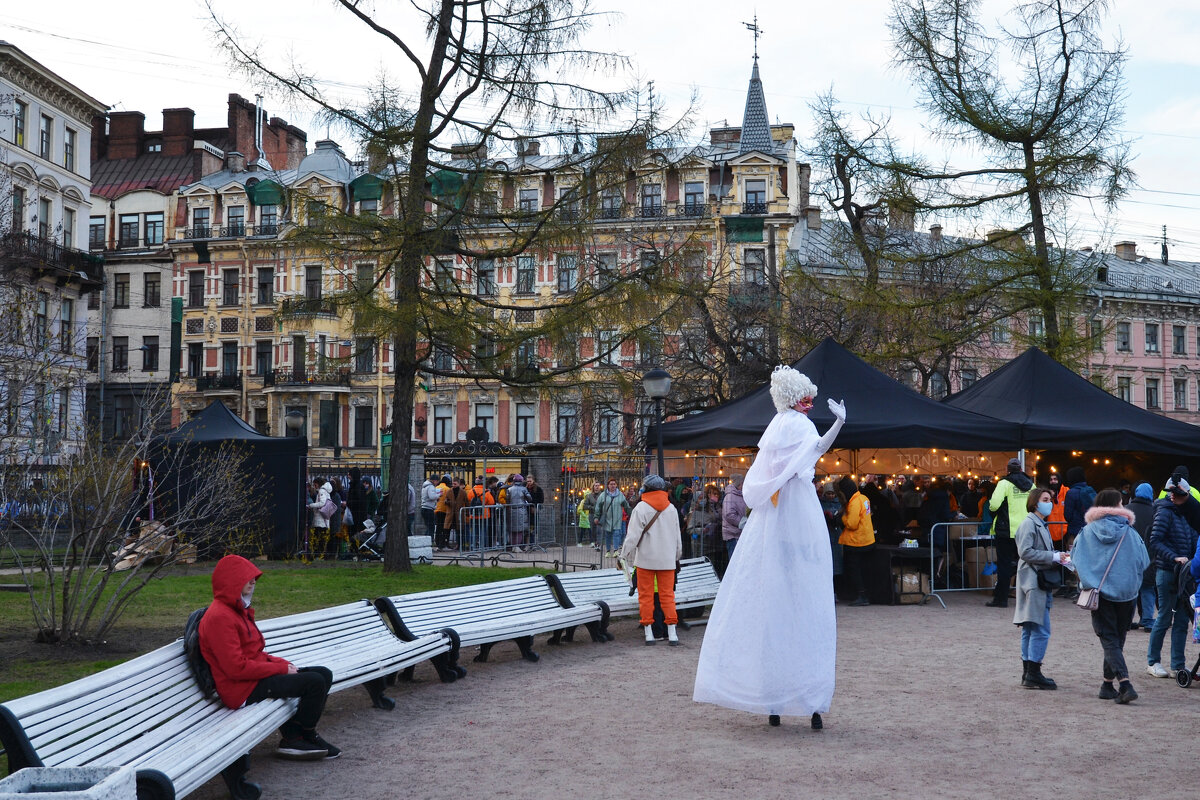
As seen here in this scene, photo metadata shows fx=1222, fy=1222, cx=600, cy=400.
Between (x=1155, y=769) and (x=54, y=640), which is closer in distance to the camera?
(x=1155, y=769)

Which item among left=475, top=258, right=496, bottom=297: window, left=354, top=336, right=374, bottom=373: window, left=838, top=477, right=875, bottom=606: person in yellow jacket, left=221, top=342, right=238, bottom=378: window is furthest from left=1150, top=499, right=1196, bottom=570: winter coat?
left=221, top=342, right=238, bottom=378: window

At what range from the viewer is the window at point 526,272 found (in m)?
17.8

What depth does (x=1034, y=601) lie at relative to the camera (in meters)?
9.80

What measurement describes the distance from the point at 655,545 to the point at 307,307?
7393mm

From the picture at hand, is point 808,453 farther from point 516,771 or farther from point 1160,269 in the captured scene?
point 1160,269

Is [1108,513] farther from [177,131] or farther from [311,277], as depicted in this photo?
[177,131]

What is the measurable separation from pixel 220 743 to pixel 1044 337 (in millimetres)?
20688

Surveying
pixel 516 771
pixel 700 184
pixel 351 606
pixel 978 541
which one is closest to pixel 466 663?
pixel 351 606

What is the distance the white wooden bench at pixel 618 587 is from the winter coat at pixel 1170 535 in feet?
14.5

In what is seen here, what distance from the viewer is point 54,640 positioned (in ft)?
35.4

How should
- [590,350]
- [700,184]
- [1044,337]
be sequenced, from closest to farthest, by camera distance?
[590,350] < [1044,337] < [700,184]

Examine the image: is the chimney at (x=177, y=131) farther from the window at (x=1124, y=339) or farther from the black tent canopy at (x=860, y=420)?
the black tent canopy at (x=860, y=420)

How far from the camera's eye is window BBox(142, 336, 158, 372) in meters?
59.8

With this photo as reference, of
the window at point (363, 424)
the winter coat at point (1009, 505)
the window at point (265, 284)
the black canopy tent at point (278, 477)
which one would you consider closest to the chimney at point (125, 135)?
the window at point (265, 284)
